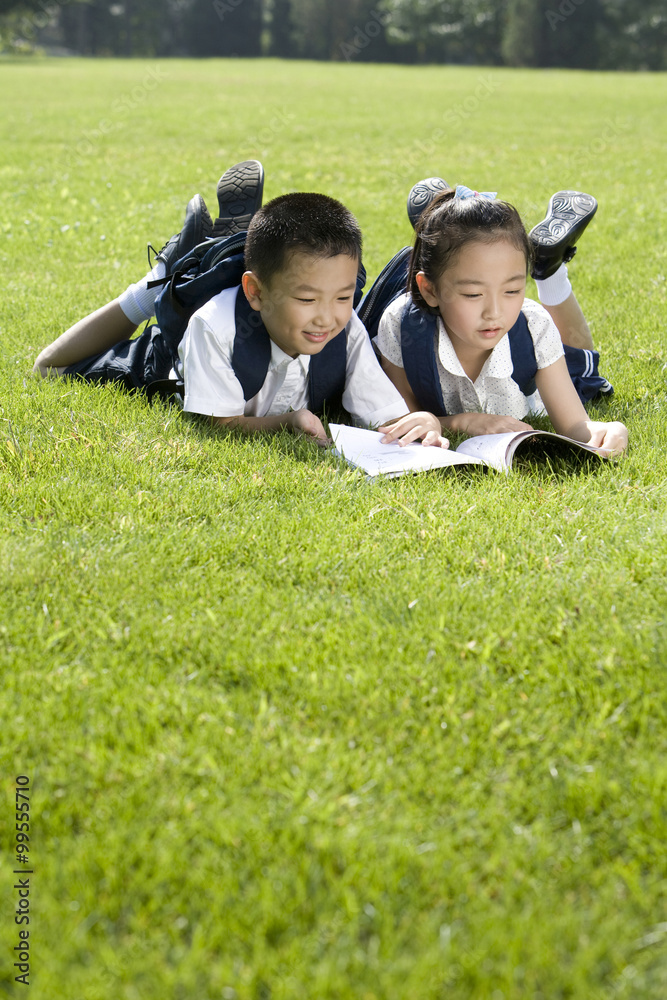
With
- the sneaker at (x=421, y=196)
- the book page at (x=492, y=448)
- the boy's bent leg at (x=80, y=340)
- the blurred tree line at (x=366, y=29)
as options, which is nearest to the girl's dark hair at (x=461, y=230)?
the sneaker at (x=421, y=196)

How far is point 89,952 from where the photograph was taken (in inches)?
60.2

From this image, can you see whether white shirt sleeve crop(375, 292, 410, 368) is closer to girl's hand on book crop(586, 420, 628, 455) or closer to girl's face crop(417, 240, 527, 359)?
girl's face crop(417, 240, 527, 359)

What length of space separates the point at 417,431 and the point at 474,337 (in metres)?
0.48

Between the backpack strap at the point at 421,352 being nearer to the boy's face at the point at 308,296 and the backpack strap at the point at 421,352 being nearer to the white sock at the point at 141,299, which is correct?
the boy's face at the point at 308,296

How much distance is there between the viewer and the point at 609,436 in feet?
11.6

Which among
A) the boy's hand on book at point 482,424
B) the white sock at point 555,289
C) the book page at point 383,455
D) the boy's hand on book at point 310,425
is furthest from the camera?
the white sock at point 555,289

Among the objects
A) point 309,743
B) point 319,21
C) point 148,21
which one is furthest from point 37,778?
point 148,21

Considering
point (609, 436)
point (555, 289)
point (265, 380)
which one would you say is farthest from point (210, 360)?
point (555, 289)

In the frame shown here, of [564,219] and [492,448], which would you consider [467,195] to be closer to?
[564,219]

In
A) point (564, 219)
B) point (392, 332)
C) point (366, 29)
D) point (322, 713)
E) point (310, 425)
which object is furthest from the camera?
point (366, 29)

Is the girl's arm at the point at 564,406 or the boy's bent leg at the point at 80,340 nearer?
the girl's arm at the point at 564,406

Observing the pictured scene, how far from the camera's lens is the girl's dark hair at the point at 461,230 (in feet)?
11.4

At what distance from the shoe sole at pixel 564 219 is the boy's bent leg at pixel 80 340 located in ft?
6.87

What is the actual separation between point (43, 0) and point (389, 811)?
66192 millimetres
